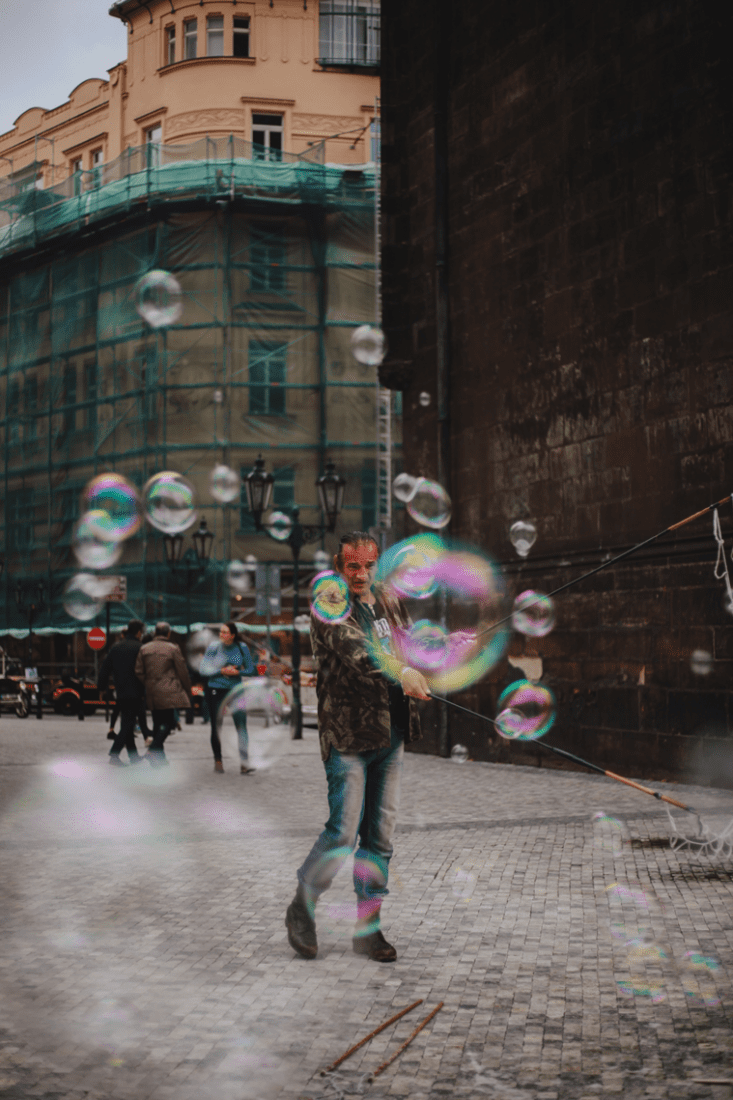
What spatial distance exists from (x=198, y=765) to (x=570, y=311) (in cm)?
684

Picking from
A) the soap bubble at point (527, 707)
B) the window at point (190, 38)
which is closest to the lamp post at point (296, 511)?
the soap bubble at point (527, 707)

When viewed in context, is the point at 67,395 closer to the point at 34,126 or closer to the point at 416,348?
the point at 34,126

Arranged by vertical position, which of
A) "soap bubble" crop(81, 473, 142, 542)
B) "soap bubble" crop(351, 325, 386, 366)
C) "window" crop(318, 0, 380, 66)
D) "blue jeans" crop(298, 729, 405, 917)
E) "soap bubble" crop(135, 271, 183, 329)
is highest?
"window" crop(318, 0, 380, 66)

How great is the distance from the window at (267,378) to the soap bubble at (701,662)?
24634mm

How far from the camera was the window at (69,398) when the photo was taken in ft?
123

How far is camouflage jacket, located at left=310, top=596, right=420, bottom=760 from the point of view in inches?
207

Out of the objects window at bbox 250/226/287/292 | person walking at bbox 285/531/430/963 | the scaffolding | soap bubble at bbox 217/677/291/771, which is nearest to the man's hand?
person walking at bbox 285/531/430/963

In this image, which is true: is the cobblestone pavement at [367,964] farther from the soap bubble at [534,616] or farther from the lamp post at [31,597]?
the lamp post at [31,597]

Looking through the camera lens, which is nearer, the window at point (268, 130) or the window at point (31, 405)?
the window at point (31, 405)

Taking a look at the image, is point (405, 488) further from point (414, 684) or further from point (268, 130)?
point (268, 130)

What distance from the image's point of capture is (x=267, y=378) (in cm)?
3638

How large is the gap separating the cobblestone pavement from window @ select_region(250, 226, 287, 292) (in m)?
28.0

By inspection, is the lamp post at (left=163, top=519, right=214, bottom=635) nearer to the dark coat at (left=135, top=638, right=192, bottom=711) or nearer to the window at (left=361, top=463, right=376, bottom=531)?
the window at (left=361, top=463, right=376, bottom=531)

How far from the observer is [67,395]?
124 ft
